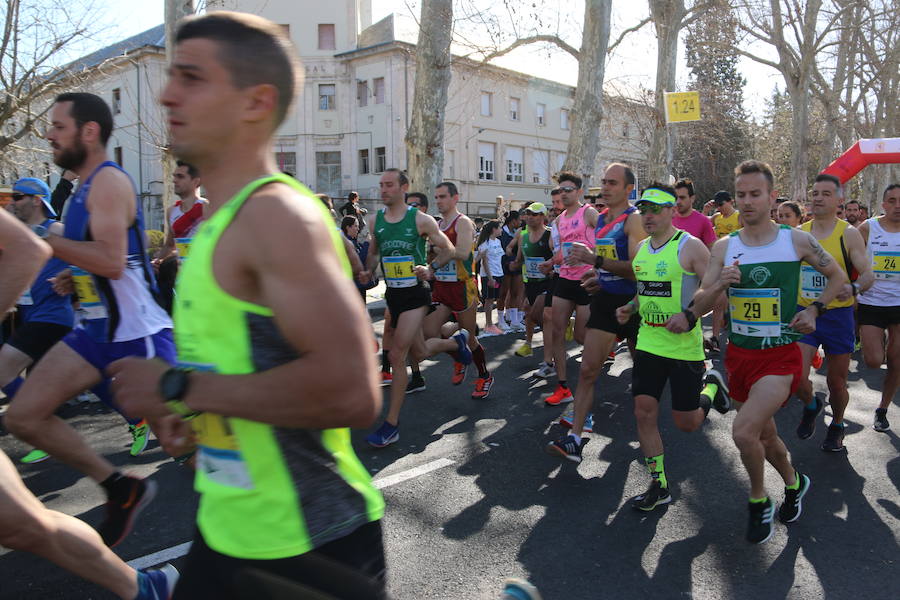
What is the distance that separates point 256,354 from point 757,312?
3546 mm

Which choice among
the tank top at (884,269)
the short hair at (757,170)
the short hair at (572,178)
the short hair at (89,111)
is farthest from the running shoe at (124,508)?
the tank top at (884,269)

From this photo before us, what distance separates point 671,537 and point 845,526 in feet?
3.51

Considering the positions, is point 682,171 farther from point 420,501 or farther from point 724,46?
point 420,501

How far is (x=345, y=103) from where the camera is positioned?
39.4 meters

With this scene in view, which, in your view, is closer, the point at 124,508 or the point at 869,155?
the point at 124,508

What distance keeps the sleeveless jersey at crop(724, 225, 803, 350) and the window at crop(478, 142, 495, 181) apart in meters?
39.1

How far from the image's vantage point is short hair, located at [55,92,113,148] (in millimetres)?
3697

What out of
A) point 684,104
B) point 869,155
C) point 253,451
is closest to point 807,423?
point 253,451

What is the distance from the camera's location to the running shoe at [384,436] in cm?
541

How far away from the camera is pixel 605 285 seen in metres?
5.59

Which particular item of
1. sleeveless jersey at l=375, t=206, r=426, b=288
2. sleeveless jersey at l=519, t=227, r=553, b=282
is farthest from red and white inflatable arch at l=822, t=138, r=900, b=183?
sleeveless jersey at l=375, t=206, r=426, b=288

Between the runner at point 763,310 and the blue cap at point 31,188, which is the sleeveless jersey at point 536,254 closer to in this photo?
the runner at point 763,310

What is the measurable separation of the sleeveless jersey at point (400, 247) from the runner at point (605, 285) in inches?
63.5

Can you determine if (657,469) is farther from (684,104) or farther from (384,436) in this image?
(684,104)
